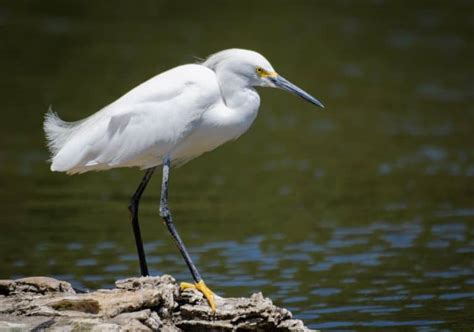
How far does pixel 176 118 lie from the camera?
912 cm

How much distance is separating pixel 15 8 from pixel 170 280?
68.5 ft

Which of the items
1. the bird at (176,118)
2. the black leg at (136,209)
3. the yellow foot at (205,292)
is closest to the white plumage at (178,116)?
the bird at (176,118)

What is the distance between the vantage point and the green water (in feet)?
39.7

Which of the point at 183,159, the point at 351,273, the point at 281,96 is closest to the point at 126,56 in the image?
the point at 281,96

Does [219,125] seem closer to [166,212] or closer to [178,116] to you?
[178,116]

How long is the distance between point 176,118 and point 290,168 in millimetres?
7896

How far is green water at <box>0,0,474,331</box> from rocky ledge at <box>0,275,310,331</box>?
1.97 metres

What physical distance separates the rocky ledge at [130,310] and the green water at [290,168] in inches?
77.7

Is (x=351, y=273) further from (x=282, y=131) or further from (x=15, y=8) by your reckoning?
(x=15, y=8)

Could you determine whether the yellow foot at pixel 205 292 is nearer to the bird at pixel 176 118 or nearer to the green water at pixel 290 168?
the bird at pixel 176 118

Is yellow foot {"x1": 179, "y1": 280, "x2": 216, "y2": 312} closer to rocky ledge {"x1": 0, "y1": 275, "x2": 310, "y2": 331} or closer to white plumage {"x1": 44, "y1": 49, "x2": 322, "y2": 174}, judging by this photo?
rocky ledge {"x1": 0, "y1": 275, "x2": 310, "y2": 331}

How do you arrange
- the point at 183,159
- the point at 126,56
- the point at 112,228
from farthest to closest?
the point at 126,56
the point at 112,228
the point at 183,159

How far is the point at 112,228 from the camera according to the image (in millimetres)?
14141

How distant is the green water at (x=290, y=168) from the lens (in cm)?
1210
